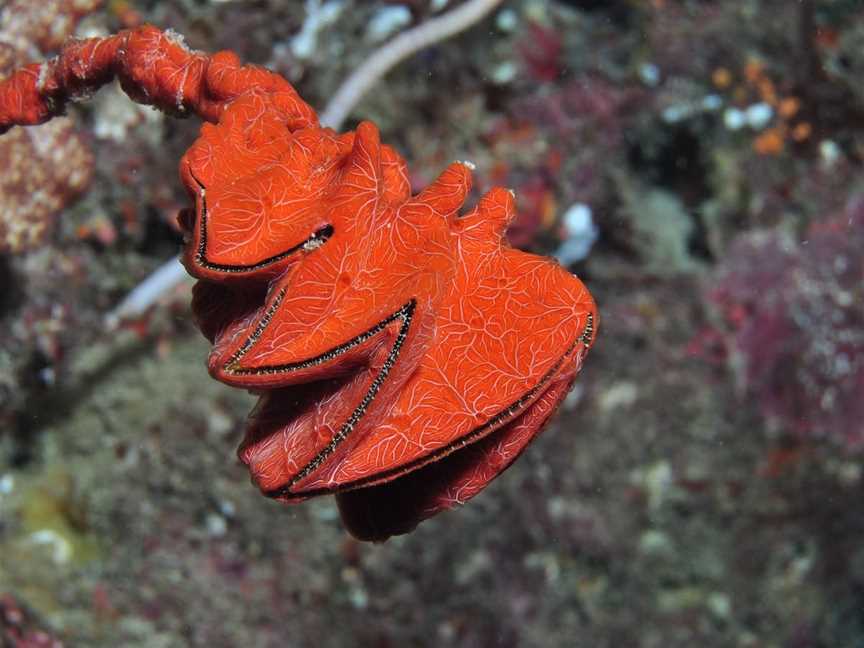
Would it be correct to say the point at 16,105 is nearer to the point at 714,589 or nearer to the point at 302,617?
the point at 302,617

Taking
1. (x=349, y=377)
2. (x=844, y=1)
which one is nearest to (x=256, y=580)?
(x=349, y=377)

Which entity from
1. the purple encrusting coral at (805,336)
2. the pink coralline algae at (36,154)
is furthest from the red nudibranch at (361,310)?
the purple encrusting coral at (805,336)

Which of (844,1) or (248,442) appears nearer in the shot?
(248,442)

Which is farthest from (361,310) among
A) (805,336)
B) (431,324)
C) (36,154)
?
(805,336)

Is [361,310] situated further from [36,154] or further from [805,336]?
[805,336]

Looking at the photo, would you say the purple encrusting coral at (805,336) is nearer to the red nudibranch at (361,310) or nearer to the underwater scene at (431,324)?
the underwater scene at (431,324)
